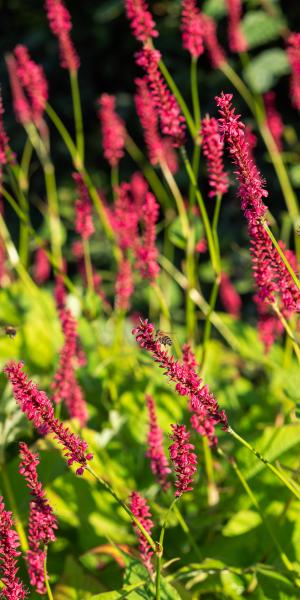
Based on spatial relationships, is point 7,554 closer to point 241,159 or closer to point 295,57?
point 241,159

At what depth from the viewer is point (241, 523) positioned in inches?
59.7

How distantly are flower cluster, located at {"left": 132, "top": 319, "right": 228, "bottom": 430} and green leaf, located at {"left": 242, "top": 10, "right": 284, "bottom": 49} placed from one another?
2927 millimetres

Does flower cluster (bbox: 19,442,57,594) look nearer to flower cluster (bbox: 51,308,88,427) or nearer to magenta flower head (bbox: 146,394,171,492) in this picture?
magenta flower head (bbox: 146,394,171,492)

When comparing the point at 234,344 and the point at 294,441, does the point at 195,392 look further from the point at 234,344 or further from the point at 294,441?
the point at 234,344

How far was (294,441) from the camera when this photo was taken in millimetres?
1561

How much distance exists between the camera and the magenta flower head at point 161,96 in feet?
4.22

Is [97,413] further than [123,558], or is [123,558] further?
[97,413]

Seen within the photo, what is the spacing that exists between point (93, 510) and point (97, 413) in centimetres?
38

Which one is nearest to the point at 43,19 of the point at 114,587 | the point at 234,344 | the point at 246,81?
the point at 246,81

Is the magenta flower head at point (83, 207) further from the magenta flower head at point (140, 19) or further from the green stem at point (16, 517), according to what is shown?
the green stem at point (16, 517)

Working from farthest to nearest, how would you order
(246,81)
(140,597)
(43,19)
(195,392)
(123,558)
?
(43,19), (246,81), (123,558), (140,597), (195,392)

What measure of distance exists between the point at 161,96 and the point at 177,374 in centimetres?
65

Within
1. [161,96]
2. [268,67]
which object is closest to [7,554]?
[161,96]

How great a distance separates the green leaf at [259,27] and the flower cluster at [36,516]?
2.96 m
